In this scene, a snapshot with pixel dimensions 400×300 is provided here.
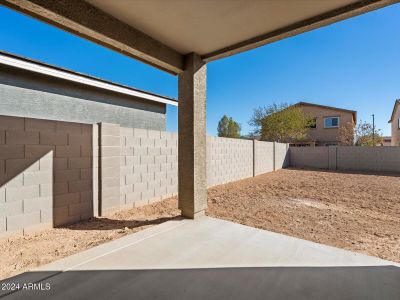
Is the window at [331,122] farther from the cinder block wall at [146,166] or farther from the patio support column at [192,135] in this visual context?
the patio support column at [192,135]

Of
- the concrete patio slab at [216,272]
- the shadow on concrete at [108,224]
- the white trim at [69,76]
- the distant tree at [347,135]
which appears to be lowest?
the shadow on concrete at [108,224]

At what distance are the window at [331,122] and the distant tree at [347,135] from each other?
2.44 ft

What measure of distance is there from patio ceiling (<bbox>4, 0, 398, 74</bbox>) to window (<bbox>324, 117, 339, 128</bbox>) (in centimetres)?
2071

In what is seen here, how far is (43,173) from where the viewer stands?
10.9 ft

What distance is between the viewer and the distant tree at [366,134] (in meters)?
19.6

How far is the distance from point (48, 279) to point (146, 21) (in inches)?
118

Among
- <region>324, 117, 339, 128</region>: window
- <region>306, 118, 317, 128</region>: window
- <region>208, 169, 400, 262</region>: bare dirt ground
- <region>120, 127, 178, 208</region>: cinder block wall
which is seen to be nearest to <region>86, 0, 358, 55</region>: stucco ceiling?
<region>120, 127, 178, 208</region>: cinder block wall

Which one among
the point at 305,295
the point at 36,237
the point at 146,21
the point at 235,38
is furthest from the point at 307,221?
the point at 36,237

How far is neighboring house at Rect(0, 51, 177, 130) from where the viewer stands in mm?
5738

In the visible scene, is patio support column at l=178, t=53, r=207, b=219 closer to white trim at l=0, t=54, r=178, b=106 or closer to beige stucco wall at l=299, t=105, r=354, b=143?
white trim at l=0, t=54, r=178, b=106

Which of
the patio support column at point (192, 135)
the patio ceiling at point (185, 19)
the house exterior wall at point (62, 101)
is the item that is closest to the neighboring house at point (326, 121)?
the house exterior wall at point (62, 101)

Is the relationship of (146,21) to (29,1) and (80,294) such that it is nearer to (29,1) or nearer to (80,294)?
(29,1)

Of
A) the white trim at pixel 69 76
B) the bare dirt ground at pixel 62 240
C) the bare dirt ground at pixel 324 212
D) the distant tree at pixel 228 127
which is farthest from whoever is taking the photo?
the distant tree at pixel 228 127

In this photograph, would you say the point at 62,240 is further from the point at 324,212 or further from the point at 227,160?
the point at 227,160
